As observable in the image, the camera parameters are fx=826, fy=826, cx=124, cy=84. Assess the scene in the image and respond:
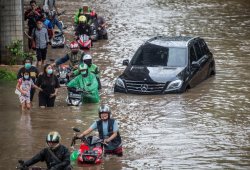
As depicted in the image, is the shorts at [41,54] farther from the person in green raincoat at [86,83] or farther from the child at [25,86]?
the child at [25,86]

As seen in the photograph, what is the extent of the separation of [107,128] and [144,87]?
7276 mm

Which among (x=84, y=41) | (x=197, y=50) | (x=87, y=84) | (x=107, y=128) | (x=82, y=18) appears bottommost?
(x=84, y=41)

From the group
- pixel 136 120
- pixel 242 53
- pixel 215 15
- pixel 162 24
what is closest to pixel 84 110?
pixel 136 120

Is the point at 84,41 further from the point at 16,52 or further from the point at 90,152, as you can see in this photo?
the point at 90,152

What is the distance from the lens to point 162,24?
39062 millimetres

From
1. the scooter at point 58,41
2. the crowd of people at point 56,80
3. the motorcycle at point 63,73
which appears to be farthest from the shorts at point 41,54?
the scooter at point 58,41

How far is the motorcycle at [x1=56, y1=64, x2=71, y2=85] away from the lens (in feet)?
82.6

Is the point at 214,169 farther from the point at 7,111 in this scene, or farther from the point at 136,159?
the point at 7,111

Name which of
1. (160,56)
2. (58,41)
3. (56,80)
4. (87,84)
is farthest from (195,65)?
(58,41)

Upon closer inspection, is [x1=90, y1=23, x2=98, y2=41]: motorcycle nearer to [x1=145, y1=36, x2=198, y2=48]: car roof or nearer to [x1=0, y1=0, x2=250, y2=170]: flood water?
[x1=0, y1=0, x2=250, y2=170]: flood water

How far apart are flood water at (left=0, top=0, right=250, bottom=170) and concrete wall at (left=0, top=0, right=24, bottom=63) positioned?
2591mm

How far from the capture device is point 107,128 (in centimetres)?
1672

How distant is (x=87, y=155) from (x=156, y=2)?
33223mm

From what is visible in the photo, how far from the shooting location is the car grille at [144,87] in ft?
78.1
